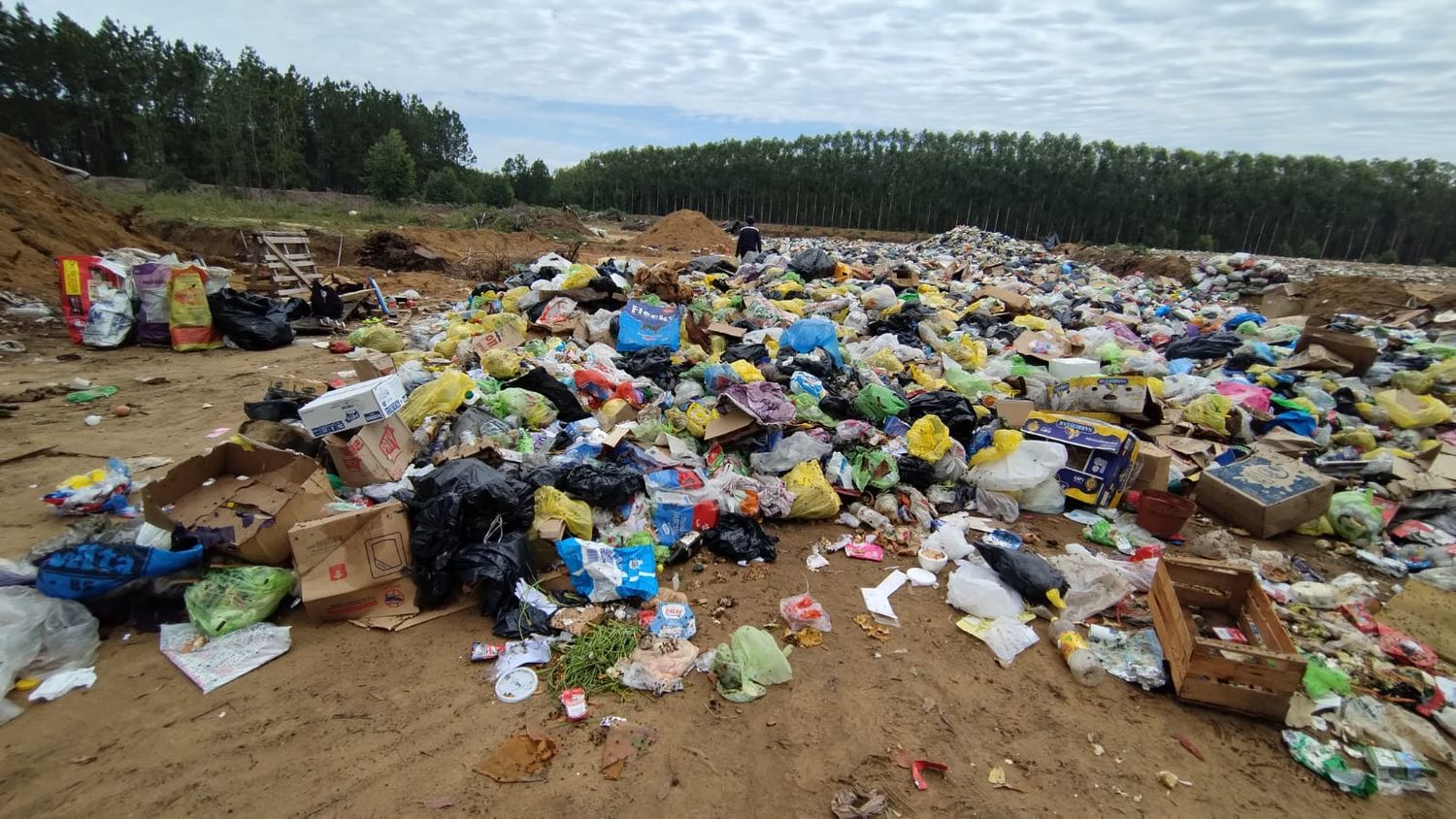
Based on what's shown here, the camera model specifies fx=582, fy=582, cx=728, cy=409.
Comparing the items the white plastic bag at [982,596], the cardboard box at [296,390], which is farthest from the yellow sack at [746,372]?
the cardboard box at [296,390]

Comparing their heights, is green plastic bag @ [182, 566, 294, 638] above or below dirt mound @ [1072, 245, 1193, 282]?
below

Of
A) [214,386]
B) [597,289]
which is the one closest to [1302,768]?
[597,289]

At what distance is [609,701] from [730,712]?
46 cm

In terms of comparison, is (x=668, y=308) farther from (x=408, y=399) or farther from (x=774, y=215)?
(x=774, y=215)

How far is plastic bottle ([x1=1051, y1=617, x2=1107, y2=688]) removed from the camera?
7.92 ft

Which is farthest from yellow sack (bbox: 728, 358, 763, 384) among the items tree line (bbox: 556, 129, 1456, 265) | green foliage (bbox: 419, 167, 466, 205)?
tree line (bbox: 556, 129, 1456, 265)

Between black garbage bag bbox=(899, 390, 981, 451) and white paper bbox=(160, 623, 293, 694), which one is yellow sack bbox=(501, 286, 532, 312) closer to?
black garbage bag bbox=(899, 390, 981, 451)

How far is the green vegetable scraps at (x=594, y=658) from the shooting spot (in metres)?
2.29

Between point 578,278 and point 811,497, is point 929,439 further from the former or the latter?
point 578,278

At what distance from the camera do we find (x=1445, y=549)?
130 inches

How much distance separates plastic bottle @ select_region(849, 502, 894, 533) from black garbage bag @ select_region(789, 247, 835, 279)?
6.53 meters

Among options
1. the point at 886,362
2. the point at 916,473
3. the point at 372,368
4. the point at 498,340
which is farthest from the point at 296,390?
the point at 886,362

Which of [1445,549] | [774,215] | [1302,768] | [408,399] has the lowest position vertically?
[1302,768]

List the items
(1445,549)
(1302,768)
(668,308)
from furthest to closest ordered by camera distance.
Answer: (668,308) < (1445,549) < (1302,768)
